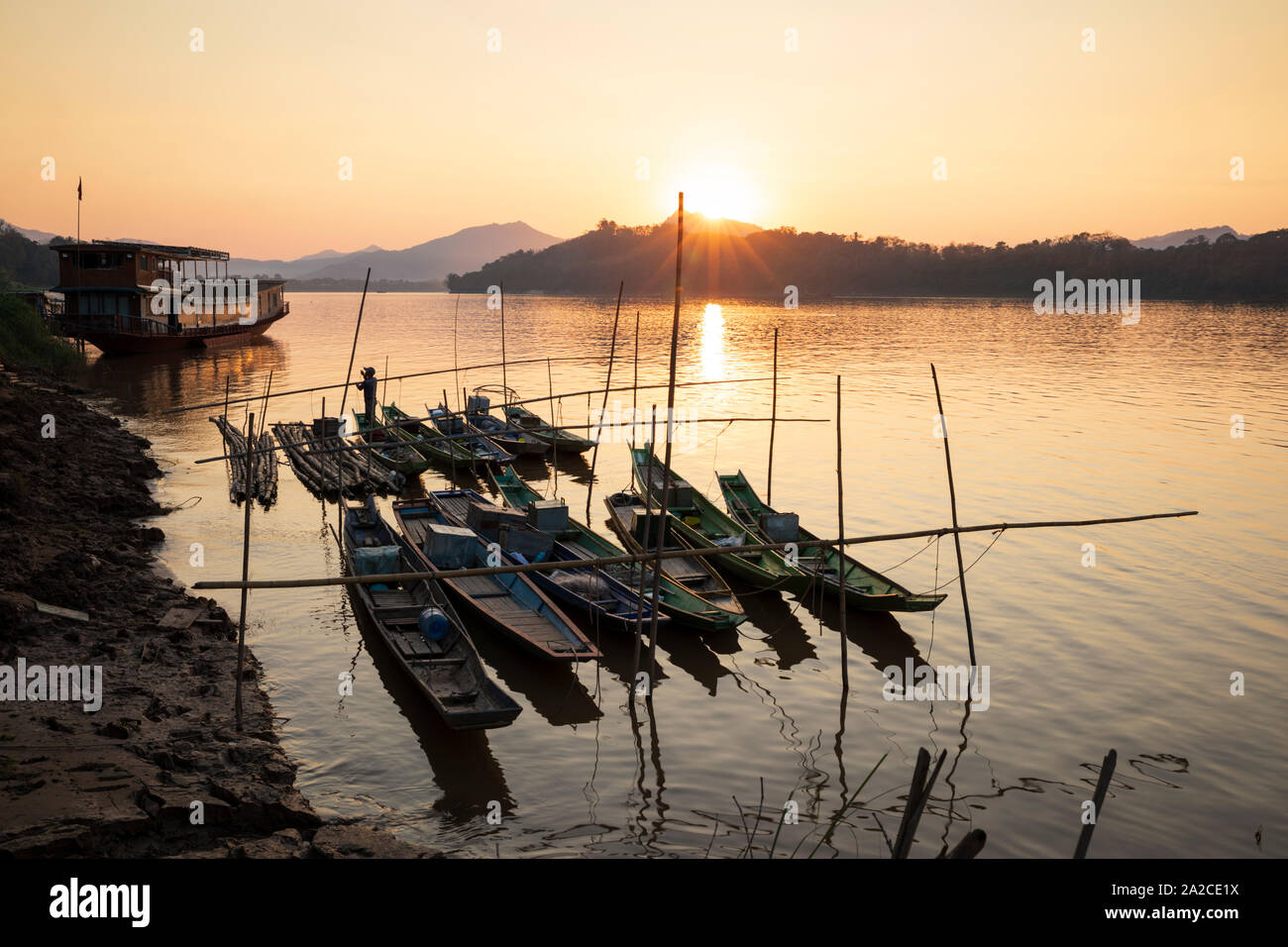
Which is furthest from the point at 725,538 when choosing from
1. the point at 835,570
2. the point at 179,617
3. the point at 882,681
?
the point at 179,617

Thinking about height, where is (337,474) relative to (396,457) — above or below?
below

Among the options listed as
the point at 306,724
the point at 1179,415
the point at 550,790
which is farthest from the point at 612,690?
the point at 1179,415

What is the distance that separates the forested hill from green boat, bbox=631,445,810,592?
12101 cm

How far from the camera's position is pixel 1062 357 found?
65.9m

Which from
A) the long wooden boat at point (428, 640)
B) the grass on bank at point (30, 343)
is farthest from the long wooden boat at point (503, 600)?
the grass on bank at point (30, 343)

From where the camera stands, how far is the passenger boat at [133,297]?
51.6 metres

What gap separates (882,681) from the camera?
591 inches

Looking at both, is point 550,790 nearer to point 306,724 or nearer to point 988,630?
point 306,724

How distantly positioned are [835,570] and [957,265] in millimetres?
170703

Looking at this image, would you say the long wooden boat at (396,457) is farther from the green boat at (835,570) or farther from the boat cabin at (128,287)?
the boat cabin at (128,287)

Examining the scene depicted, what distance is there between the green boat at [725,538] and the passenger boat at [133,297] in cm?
4203

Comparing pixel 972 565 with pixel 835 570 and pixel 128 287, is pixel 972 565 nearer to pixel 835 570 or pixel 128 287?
pixel 835 570

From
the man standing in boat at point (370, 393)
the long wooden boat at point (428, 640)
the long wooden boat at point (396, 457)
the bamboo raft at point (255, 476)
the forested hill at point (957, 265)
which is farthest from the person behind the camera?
the forested hill at point (957, 265)

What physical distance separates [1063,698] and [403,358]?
206 ft
